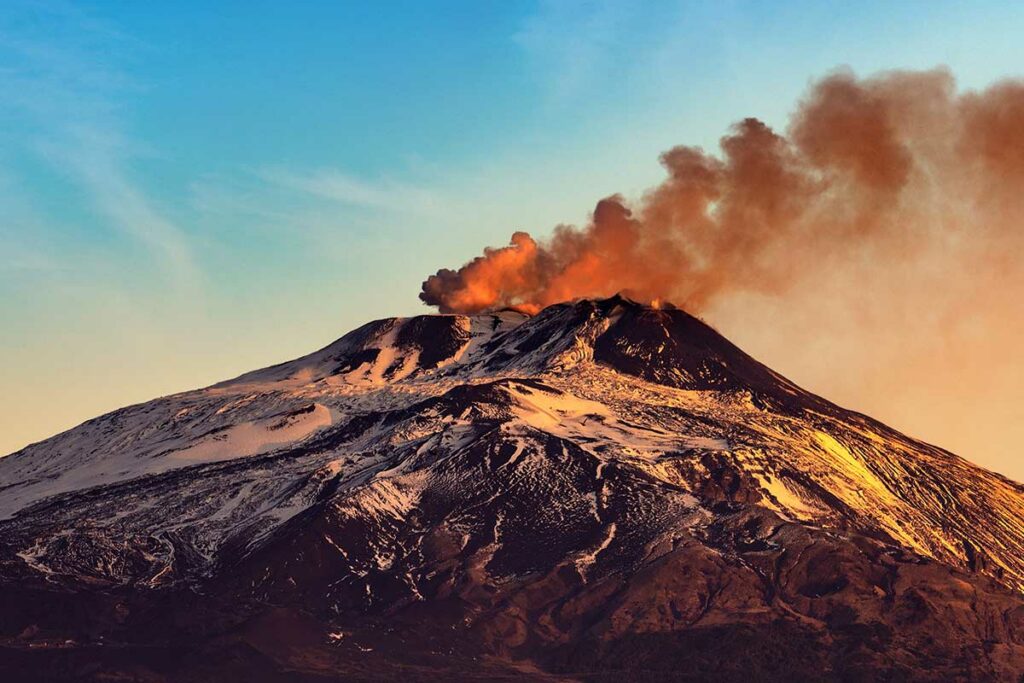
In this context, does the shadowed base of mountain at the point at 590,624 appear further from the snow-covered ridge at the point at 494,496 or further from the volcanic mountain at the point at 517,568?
the snow-covered ridge at the point at 494,496

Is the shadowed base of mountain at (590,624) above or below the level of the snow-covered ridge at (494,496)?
below

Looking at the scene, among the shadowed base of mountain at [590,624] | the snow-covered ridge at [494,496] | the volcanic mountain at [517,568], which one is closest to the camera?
the shadowed base of mountain at [590,624]

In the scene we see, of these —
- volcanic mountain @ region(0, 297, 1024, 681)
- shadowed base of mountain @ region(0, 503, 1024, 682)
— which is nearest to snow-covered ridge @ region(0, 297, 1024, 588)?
volcanic mountain @ region(0, 297, 1024, 681)

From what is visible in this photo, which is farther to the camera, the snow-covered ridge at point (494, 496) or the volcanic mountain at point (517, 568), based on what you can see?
the snow-covered ridge at point (494, 496)

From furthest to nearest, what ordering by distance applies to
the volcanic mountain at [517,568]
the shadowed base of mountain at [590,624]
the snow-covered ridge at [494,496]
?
the snow-covered ridge at [494,496] < the volcanic mountain at [517,568] < the shadowed base of mountain at [590,624]

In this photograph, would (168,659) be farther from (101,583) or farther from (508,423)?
(508,423)

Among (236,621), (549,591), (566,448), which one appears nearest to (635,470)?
(566,448)

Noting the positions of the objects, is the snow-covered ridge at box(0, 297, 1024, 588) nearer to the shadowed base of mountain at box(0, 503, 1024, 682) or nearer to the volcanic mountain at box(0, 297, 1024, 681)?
the volcanic mountain at box(0, 297, 1024, 681)

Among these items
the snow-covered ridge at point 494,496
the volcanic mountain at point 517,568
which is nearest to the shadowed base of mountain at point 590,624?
the volcanic mountain at point 517,568

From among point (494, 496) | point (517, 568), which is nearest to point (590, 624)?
point (517, 568)
